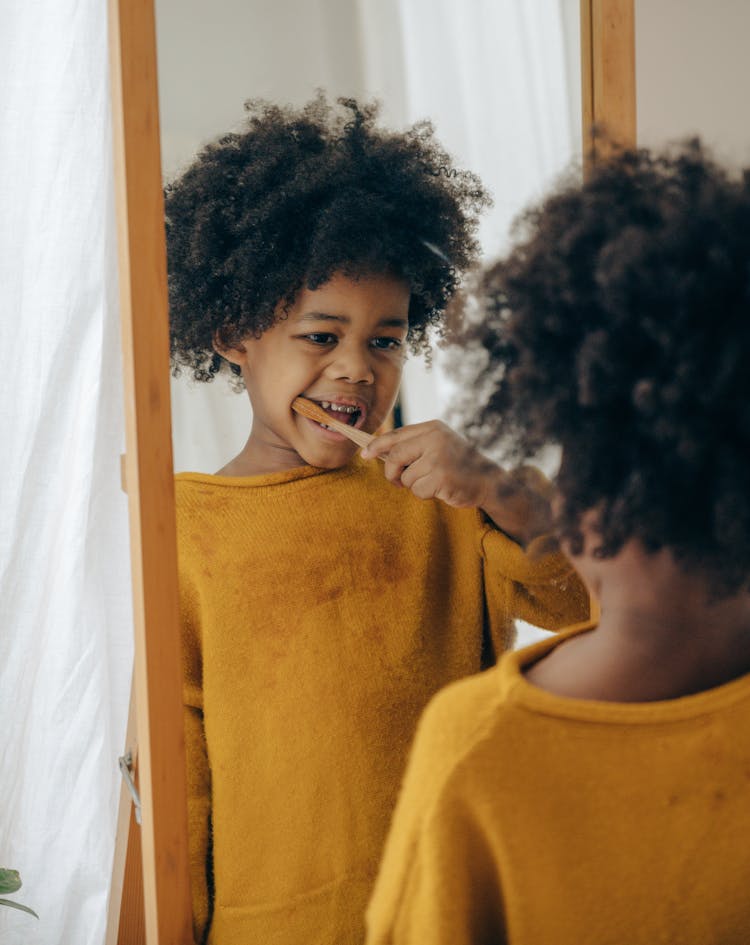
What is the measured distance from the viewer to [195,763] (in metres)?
0.78

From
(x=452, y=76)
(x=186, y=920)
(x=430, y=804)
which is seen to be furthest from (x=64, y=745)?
(x=452, y=76)

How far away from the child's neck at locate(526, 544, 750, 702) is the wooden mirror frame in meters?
0.33

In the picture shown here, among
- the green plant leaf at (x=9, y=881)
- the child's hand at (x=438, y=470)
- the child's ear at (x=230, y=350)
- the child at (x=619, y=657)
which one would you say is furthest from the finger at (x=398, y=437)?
the green plant leaf at (x=9, y=881)

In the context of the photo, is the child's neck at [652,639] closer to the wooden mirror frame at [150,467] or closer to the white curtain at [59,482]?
the wooden mirror frame at [150,467]

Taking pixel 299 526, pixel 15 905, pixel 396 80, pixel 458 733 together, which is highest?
pixel 396 80

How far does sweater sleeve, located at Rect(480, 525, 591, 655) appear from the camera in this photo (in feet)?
→ 2.68

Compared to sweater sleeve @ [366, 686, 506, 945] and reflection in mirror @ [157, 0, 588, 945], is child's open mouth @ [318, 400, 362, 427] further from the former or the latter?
sweater sleeve @ [366, 686, 506, 945]

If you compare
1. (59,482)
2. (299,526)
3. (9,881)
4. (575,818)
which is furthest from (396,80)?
(9,881)

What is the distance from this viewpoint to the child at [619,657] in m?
0.47

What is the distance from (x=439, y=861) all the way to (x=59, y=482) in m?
0.60

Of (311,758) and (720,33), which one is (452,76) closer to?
(311,758)

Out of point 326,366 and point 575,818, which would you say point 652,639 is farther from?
point 326,366

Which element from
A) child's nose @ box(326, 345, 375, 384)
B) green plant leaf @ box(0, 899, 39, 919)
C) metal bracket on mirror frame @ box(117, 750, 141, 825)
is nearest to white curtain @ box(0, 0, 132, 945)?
green plant leaf @ box(0, 899, 39, 919)

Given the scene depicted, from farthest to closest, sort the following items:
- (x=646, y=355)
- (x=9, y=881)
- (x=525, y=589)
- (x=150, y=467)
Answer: (x=9, y=881), (x=525, y=589), (x=150, y=467), (x=646, y=355)
